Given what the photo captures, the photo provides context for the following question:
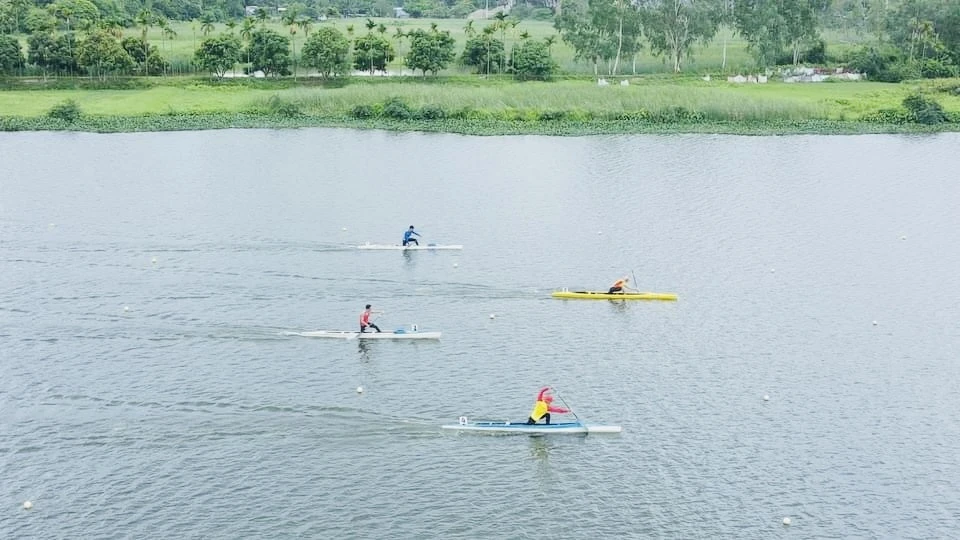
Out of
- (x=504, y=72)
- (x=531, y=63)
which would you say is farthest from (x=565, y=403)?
(x=504, y=72)

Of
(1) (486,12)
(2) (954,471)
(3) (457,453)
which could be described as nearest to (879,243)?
(2) (954,471)

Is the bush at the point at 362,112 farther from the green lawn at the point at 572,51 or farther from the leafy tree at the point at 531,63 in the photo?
the green lawn at the point at 572,51

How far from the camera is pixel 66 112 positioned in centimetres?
10056

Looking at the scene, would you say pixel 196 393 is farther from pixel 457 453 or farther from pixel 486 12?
pixel 486 12

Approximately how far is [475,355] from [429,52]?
257ft

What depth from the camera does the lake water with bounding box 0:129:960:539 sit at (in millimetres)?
34469

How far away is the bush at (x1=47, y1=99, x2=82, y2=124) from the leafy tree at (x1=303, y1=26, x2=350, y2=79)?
84.5ft

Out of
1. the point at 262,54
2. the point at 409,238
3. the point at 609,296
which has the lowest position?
the point at 609,296

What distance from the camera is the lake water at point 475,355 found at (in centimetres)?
3447

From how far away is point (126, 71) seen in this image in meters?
118

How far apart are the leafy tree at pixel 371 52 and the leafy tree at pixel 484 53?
8806 millimetres

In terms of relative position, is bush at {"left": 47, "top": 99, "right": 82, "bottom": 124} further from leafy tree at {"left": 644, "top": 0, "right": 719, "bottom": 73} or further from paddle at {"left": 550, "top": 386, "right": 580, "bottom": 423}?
paddle at {"left": 550, "top": 386, "right": 580, "bottom": 423}

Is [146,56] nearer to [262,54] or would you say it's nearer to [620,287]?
[262,54]

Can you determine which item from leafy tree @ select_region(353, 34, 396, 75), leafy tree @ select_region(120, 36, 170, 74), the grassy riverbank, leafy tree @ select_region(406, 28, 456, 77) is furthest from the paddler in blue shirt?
leafy tree @ select_region(120, 36, 170, 74)
